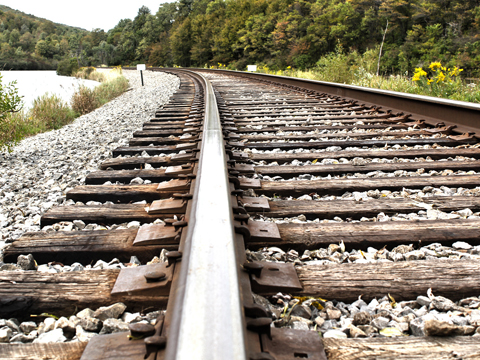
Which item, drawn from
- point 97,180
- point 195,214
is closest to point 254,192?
point 195,214

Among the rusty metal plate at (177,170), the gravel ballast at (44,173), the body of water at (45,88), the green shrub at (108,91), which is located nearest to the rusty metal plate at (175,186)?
the rusty metal plate at (177,170)

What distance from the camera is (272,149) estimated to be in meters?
3.06

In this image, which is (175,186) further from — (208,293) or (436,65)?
(436,65)

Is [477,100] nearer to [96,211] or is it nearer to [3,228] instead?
[96,211]

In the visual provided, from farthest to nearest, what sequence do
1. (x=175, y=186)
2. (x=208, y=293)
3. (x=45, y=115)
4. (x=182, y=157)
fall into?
(x=45, y=115), (x=182, y=157), (x=175, y=186), (x=208, y=293)

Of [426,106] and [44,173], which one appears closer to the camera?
[44,173]

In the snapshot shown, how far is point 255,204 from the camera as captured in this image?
179cm

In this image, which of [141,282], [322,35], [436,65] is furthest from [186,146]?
[322,35]

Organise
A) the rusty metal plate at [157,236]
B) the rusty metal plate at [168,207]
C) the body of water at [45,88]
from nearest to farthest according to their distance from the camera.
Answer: the rusty metal plate at [157,236] < the rusty metal plate at [168,207] < the body of water at [45,88]

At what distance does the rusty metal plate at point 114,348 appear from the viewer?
827 millimetres

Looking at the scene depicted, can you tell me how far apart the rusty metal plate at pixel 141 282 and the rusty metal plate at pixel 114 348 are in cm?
18

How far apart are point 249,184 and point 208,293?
1.25 metres

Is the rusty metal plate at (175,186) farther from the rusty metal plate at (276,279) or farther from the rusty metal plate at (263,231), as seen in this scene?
the rusty metal plate at (276,279)

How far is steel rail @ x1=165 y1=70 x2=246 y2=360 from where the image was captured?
0.70 m
